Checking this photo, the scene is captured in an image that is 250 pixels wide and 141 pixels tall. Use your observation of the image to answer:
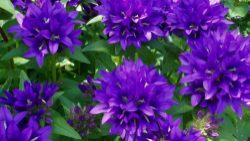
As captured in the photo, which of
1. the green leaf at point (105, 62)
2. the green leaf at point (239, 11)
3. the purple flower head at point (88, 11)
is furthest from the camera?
the green leaf at point (239, 11)

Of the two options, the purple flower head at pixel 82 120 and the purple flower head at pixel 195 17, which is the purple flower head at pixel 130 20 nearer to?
the purple flower head at pixel 195 17

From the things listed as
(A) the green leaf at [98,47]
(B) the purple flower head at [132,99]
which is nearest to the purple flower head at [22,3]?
(A) the green leaf at [98,47]

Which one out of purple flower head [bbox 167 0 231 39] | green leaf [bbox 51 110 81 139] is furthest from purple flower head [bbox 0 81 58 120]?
purple flower head [bbox 167 0 231 39]

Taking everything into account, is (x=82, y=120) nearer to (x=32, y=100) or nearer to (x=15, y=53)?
(x=32, y=100)

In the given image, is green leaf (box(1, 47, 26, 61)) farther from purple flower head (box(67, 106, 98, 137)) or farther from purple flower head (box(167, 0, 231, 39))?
purple flower head (box(167, 0, 231, 39))

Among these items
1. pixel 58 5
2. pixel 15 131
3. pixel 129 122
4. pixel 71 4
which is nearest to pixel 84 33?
pixel 71 4

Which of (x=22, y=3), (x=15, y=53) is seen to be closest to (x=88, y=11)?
(x=22, y=3)

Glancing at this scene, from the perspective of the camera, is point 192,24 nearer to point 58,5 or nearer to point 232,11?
point 58,5
